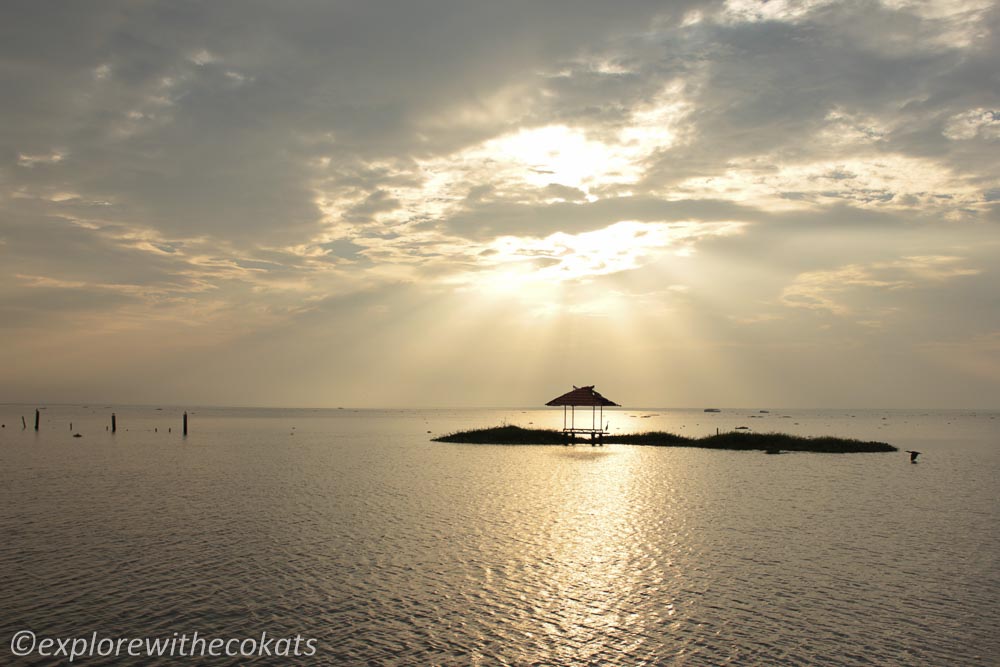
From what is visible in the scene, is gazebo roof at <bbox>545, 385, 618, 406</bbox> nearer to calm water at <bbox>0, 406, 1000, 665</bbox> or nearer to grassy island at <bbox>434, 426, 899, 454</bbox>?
grassy island at <bbox>434, 426, 899, 454</bbox>

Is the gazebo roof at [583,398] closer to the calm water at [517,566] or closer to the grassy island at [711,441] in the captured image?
the grassy island at [711,441]

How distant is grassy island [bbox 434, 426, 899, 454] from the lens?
75.3 meters

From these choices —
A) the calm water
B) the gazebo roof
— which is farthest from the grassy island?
the calm water

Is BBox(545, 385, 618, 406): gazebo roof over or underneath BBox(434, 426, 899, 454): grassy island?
over

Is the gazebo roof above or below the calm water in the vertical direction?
above

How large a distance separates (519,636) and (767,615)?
23.7 ft

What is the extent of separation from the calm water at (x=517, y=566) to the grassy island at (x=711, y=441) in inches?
1030

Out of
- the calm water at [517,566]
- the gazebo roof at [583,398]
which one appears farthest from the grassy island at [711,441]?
the calm water at [517,566]

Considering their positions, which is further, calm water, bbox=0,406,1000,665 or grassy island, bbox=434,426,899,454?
grassy island, bbox=434,426,899,454

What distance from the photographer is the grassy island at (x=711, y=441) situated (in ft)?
247

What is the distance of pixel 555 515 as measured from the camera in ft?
112

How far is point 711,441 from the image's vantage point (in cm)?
8069

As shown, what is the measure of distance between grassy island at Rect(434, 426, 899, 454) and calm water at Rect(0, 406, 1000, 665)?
26157 mm

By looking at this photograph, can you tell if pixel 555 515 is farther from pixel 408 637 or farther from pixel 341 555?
pixel 408 637
